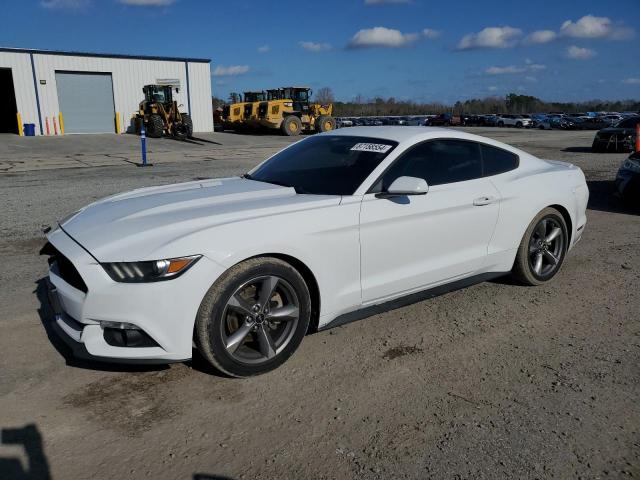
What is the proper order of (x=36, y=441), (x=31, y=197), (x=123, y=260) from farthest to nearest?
(x=31, y=197) < (x=123, y=260) < (x=36, y=441)

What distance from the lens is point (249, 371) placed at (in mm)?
3221

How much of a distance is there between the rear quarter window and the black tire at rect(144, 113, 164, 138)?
24.7 metres

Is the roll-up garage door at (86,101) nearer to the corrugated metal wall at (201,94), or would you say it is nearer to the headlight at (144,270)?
the corrugated metal wall at (201,94)

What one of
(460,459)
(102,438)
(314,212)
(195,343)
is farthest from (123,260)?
(460,459)

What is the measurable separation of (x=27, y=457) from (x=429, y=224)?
9.21ft

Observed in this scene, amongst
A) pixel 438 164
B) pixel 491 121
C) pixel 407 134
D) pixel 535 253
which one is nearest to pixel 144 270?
pixel 407 134

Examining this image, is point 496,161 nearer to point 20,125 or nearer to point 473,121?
point 20,125

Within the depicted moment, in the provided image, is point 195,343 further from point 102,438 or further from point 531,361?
point 531,361

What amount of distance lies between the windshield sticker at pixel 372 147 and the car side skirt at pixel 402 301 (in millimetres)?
1094

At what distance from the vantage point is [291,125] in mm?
31250

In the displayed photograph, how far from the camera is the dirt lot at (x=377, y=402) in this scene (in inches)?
98.4

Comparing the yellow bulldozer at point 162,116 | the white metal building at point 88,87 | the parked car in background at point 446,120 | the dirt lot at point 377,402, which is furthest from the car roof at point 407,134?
the parked car in background at point 446,120

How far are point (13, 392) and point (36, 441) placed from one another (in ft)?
1.90

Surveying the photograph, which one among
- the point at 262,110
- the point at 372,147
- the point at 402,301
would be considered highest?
the point at 262,110
